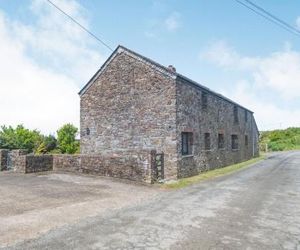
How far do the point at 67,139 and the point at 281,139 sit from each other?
50466 mm

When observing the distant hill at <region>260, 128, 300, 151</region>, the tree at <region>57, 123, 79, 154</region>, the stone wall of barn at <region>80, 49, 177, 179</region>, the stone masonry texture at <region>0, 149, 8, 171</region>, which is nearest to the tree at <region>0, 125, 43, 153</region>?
the tree at <region>57, 123, 79, 154</region>

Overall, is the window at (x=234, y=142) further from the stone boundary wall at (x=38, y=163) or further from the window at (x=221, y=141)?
the stone boundary wall at (x=38, y=163)

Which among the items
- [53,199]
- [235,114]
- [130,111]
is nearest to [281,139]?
[235,114]

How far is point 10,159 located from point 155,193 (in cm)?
1074

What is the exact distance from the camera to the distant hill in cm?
6115

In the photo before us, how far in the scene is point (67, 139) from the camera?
3108 centimetres

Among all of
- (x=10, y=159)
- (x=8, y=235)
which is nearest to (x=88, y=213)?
(x=8, y=235)

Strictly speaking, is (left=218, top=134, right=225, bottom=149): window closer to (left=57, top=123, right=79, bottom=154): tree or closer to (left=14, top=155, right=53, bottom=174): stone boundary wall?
(left=14, top=155, right=53, bottom=174): stone boundary wall

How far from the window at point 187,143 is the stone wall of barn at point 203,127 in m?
0.14

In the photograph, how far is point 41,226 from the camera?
26.6 ft

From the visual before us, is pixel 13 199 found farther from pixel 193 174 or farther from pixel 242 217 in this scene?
pixel 193 174

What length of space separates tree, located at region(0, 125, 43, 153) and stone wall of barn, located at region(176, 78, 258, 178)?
13502mm

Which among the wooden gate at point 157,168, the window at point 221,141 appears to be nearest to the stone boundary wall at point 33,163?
the wooden gate at point 157,168

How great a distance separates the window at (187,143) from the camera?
19.7 m
